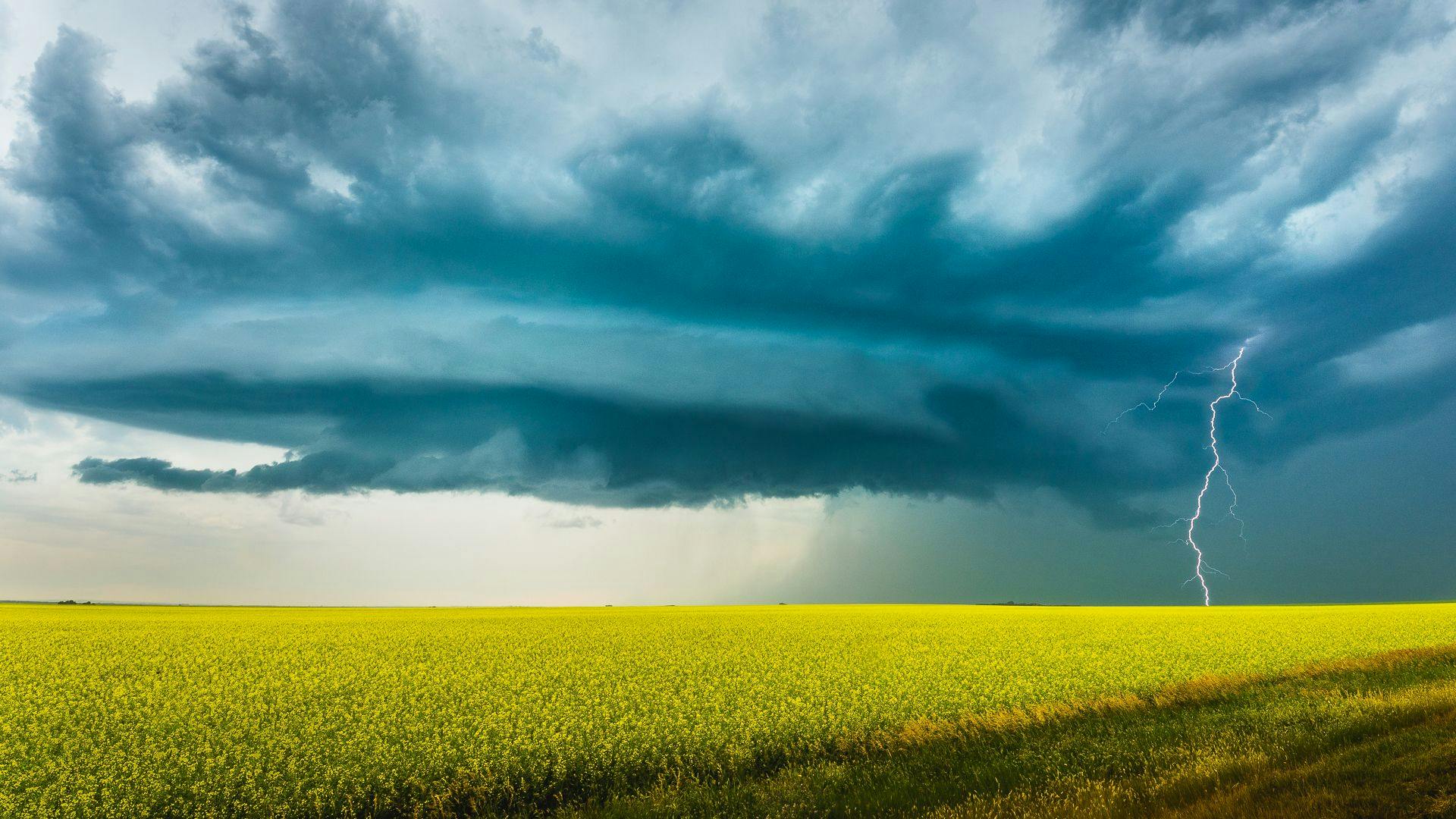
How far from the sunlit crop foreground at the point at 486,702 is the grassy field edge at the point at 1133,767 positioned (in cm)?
110

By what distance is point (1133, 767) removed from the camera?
504 inches

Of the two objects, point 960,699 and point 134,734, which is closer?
point 134,734

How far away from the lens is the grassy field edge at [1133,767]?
33.9 feet

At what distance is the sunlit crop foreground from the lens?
12.9 meters

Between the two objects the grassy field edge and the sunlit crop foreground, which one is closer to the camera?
the grassy field edge

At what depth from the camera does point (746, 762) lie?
14.5m

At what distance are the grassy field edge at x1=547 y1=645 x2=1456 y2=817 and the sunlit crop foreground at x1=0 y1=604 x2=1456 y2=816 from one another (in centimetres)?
110

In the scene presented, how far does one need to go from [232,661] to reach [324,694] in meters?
9.64

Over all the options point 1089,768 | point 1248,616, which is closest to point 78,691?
point 1089,768

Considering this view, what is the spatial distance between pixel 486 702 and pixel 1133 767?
573 inches

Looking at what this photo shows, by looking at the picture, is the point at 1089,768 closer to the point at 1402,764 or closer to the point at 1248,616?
the point at 1402,764

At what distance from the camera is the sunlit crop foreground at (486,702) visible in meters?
12.9

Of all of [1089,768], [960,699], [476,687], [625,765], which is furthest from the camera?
[476,687]

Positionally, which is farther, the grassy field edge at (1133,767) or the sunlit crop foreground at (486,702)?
the sunlit crop foreground at (486,702)
